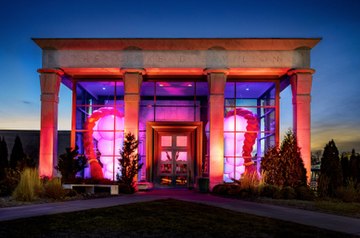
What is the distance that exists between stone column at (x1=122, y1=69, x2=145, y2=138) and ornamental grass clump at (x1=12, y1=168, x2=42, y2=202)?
8.36 metres

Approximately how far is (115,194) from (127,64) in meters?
8.11

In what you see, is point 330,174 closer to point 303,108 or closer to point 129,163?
point 303,108

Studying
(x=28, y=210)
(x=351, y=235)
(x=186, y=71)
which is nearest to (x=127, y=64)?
(x=186, y=71)

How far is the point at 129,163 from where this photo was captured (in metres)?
22.1

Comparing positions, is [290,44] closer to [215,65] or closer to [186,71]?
[215,65]

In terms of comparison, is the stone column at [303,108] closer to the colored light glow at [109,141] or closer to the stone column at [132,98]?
the stone column at [132,98]

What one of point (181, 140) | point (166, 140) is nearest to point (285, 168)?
point (181, 140)

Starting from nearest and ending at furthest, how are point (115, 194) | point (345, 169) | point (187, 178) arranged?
point (115, 194) → point (345, 169) → point (187, 178)

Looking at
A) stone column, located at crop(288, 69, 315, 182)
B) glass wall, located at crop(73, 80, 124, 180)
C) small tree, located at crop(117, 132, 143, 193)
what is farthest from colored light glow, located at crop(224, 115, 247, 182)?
glass wall, located at crop(73, 80, 124, 180)

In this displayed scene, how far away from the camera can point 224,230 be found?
31.2ft

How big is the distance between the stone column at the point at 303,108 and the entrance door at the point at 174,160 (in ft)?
22.4

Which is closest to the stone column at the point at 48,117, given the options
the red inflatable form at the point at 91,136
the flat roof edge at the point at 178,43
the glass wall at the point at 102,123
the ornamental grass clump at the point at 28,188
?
the flat roof edge at the point at 178,43

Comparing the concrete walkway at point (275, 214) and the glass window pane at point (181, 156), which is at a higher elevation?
the glass window pane at point (181, 156)

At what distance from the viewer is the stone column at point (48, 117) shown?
2391cm
